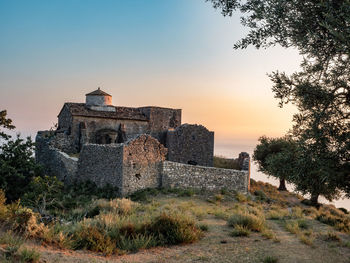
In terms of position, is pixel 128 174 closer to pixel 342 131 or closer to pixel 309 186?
pixel 309 186

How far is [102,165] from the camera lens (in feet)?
75.7

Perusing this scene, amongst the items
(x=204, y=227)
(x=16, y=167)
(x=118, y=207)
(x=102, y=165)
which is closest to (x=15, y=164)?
(x=16, y=167)

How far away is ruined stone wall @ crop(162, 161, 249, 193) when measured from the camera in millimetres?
23000

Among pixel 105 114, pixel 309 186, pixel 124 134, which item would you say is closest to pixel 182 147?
pixel 124 134

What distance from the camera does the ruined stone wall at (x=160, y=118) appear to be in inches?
1602

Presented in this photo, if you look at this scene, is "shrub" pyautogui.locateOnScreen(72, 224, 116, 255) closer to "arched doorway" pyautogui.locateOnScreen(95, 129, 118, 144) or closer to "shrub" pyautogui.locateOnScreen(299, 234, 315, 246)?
"shrub" pyautogui.locateOnScreen(299, 234, 315, 246)

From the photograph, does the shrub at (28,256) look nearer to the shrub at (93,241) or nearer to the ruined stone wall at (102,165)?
the shrub at (93,241)

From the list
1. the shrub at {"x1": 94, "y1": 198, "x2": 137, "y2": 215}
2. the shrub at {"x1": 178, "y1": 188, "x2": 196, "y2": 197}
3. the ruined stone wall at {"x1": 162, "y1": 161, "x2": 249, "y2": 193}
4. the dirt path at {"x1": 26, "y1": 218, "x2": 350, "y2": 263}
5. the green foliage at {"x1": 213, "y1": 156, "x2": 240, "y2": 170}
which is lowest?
the dirt path at {"x1": 26, "y1": 218, "x2": 350, "y2": 263}

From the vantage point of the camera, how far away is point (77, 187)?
78.1 ft

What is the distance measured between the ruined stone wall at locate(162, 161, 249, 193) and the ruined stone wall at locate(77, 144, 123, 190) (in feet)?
9.97

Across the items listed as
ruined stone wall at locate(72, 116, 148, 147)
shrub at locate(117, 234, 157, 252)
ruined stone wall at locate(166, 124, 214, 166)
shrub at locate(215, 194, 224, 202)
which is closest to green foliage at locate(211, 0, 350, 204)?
shrub at locate(117, 234, 157, 252)

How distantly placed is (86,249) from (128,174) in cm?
1143

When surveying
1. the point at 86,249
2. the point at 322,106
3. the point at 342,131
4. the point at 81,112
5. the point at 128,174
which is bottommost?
the point at 86,249

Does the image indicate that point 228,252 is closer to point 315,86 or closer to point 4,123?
point 315,86
